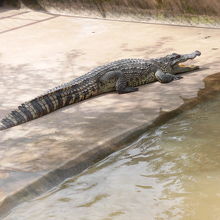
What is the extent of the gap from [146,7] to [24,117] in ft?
17.3

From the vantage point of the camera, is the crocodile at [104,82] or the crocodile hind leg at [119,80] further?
the crocodile hind leg at [119,80]

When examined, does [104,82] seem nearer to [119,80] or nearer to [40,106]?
[119,80]

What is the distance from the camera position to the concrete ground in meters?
4.87

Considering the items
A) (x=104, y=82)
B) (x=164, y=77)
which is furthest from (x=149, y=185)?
(x=164, y=77)

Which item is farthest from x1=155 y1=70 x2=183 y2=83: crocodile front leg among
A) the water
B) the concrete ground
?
the water

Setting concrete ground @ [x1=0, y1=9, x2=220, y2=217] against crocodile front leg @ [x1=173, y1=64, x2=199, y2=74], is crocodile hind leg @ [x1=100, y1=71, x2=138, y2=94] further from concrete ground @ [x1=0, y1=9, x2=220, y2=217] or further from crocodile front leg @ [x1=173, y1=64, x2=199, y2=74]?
crocodile front leg @ [x1=173, y1=64, x2=199, y2=74]

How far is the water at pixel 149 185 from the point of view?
409 centimetres

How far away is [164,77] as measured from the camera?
7168 millimetres

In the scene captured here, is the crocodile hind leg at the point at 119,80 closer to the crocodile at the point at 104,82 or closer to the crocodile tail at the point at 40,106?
the crocodile at the point at 104,82

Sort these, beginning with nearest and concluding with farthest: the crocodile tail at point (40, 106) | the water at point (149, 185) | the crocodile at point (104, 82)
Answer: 1. the water at point (149, 185)
2. the crocodile tail at point (40, 106)
3. the crocodile at point (104, 82)

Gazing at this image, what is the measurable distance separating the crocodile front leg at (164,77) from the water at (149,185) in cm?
172

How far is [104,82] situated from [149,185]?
272cm

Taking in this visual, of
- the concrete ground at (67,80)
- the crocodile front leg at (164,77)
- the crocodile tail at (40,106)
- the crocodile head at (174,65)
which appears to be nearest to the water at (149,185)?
the concrete ground at (67,80)

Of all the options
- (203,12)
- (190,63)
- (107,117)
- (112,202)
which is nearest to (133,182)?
(112,202)
